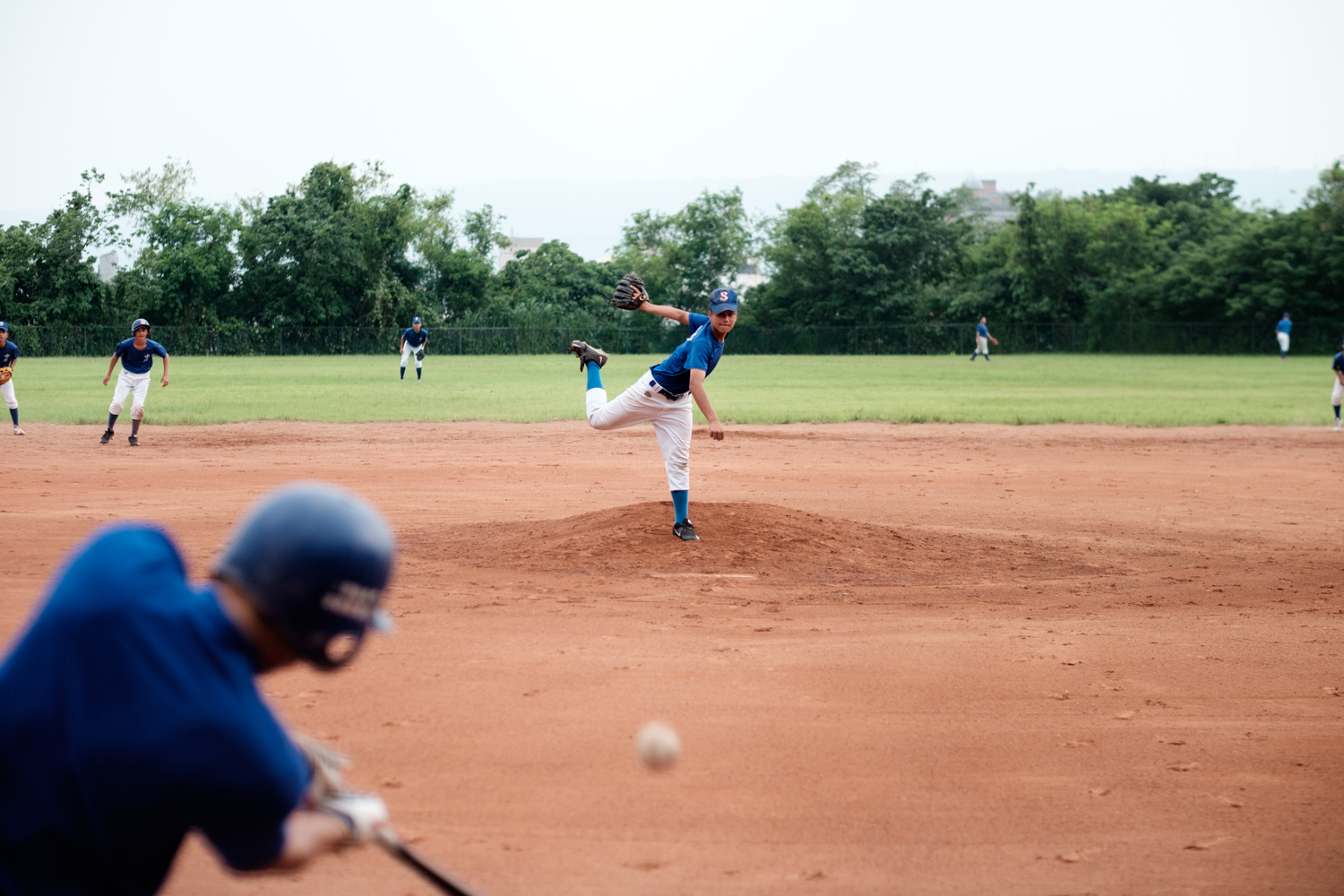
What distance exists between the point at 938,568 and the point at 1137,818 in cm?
535

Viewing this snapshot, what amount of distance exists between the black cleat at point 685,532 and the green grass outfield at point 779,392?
46.5ft

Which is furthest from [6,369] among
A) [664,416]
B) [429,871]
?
[429,871]

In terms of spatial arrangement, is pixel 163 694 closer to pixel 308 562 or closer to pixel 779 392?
pixel 308 562

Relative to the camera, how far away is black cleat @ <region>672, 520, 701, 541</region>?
35.0 ft

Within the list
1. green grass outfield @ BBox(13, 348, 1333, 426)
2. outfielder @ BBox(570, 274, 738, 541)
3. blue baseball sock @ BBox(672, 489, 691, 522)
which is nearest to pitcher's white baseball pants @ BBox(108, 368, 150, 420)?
green grass outfield @ BBox(13, 348, 1333, 426)

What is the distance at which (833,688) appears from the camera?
6.80 m

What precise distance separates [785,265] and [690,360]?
66.2m

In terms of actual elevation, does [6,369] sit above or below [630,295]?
below

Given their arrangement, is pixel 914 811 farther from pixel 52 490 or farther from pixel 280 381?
pixel 280 381

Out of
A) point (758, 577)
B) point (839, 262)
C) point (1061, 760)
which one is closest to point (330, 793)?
point (1061, 760)

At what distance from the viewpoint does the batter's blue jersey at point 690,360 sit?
10750mm

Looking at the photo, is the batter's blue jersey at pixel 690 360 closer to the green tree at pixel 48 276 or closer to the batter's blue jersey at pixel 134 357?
the batter's blue jersey at pixel 134 357

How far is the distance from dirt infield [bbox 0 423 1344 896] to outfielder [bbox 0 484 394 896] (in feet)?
7.78

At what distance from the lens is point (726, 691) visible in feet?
22.0
